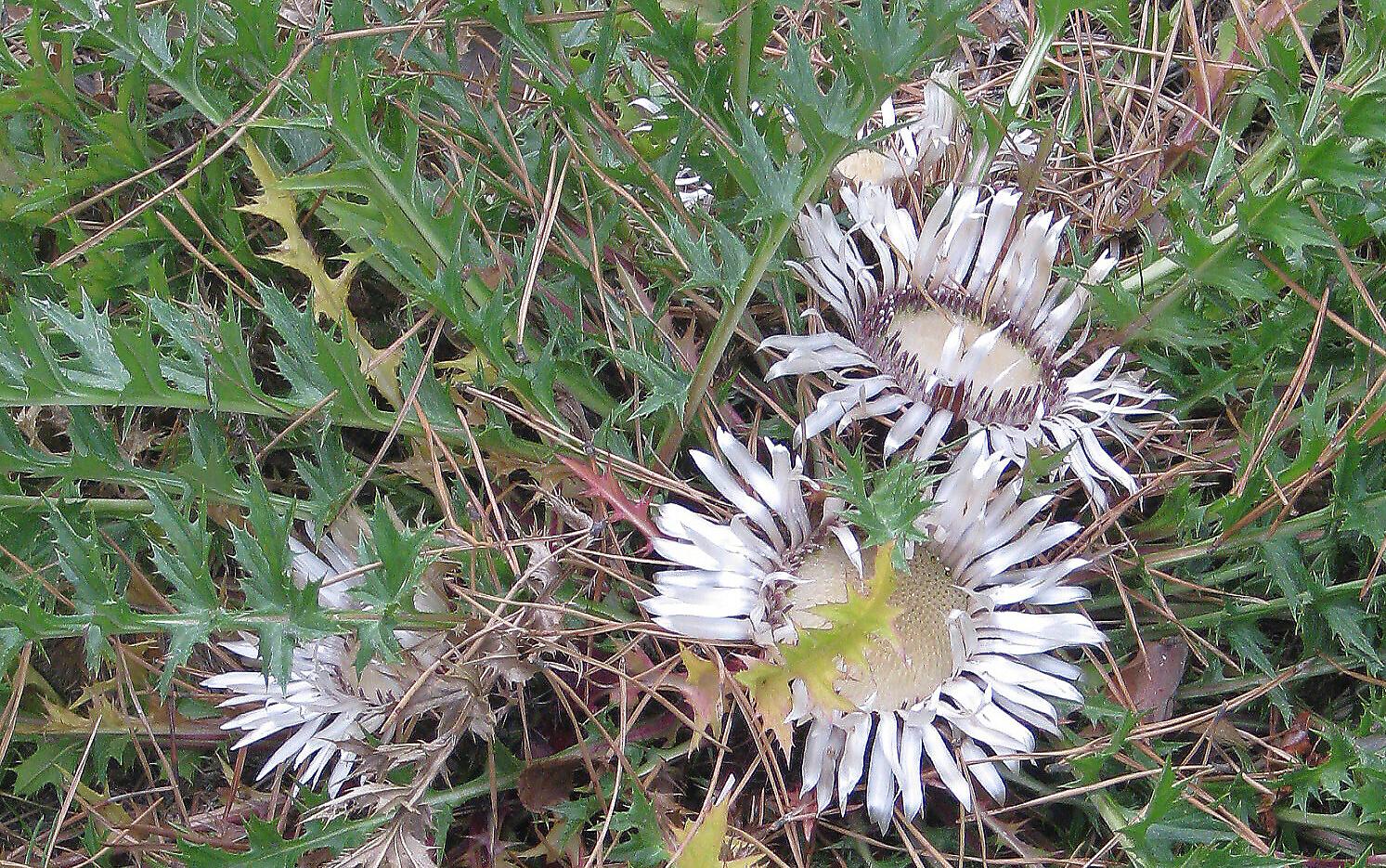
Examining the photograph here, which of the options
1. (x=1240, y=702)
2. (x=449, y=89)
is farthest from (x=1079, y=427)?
(x=449, y=89)

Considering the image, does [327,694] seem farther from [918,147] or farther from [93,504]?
[918,147]

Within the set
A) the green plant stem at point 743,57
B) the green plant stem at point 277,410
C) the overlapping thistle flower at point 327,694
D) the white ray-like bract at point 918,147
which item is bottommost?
the overlapping thistle flower at point 327,694

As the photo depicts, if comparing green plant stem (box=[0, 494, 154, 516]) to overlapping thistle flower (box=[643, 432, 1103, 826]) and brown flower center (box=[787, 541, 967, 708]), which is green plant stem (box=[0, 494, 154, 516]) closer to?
overlapping thistle flower (box=[643, 432, 1103, 826])

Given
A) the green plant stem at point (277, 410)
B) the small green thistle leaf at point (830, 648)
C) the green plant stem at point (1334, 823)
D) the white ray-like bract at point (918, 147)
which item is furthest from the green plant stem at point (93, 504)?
the green plant stem at point (1334, 823)

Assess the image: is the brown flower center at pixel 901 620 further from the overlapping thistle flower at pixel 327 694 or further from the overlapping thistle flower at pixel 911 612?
the overlapping thistle flower at pixel 327 694

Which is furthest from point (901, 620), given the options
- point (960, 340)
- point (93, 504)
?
point (93, 504)

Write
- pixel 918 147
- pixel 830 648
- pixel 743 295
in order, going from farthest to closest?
pixel 918 147 < pixel 743 295 < pixel 830 648

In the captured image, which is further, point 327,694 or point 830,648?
point 327,694
